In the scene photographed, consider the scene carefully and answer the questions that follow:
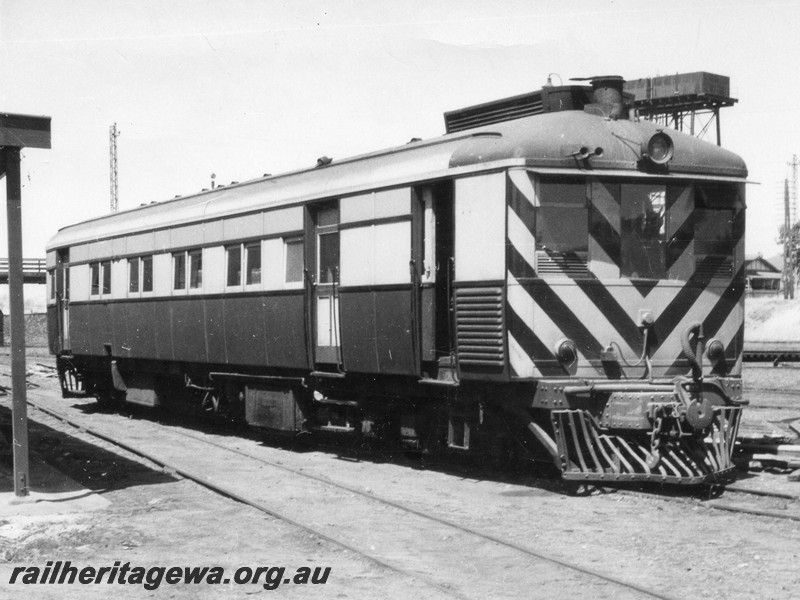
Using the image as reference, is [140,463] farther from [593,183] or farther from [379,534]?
[593,183]

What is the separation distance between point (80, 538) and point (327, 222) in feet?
17.7

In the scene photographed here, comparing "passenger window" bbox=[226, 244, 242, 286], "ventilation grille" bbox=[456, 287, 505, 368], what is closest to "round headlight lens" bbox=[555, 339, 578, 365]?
"ventilation grille" bbox=[456, 287, 505, 368]

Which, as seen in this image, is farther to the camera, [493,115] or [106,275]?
[106,275]

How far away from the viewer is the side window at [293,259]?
1295cm

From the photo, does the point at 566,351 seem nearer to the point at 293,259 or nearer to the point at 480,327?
the point at 480,327

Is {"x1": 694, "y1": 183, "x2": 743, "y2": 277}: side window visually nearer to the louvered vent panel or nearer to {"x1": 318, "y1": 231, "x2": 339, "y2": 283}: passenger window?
the louvered vent panel

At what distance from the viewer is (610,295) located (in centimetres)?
1009

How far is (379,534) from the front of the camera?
8.34 m

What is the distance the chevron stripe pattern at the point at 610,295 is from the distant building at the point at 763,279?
76.1m

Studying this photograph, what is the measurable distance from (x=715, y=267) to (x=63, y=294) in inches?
563

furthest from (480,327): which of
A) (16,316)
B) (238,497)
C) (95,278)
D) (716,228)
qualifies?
(95,278)

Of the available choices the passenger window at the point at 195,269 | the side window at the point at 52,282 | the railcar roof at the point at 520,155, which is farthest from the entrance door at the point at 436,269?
the side window at the point at 52,282

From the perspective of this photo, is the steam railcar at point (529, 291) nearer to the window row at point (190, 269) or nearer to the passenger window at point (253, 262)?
the window row at point (190, 269)

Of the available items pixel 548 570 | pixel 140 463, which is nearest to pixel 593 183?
pixel 548 570
